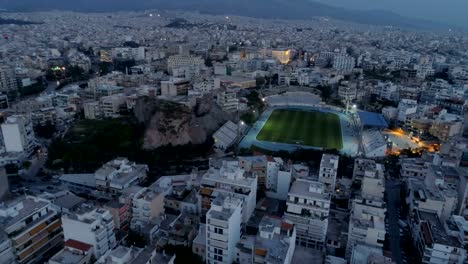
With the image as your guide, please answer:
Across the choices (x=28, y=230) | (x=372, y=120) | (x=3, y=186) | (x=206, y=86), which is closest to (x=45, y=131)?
(x=3, y=186)

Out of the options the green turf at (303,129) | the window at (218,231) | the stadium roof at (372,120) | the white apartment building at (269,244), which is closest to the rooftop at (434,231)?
the white apartment building at (269,244)

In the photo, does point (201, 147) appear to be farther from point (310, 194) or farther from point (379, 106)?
point (379, 106)

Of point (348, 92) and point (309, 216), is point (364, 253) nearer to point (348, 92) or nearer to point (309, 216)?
point (309, 216)

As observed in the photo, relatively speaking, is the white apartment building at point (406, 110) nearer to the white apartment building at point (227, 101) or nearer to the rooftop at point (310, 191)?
the white apartment building at point (227, 101)

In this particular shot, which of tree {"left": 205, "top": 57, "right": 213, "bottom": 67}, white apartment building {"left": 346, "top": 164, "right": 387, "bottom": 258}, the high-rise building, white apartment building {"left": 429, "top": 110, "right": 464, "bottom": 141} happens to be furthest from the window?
tree {"left": 205, "top": 57, "right": 213, "bottom": 67}

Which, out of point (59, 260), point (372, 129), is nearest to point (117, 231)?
point (59, 260)

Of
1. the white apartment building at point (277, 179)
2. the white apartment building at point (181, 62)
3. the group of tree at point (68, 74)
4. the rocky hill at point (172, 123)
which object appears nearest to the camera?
the white apartment building at point (277, 179)
